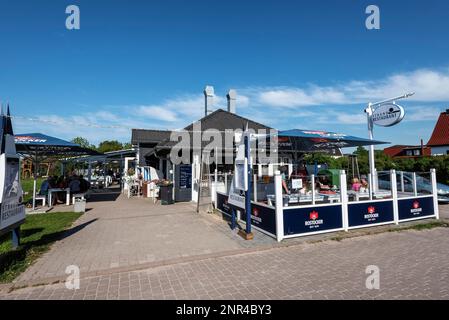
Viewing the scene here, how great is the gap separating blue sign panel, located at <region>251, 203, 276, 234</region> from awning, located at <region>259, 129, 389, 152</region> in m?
1.95

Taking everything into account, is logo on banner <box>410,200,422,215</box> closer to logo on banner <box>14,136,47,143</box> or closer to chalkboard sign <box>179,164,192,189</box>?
chalkboard sign <box>179,164,192,189</box>

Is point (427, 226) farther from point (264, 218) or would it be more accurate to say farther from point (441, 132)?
point (441, 132)

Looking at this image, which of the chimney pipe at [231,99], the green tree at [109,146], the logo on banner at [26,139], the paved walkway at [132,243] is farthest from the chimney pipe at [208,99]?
the green tree at [109,146]

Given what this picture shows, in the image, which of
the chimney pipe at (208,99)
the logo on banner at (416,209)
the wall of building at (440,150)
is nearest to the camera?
the logo on banner at (416,209)

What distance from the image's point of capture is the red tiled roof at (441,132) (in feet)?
96.4

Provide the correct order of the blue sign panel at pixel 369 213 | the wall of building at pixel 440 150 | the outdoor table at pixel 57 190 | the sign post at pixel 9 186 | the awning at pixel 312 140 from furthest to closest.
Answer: the wall of building at pixel 440 150
the outdoor table at pixel 57 190
the awning at pixel 312 140
the blue sign panel at pixel 369 213
the sign post at pixel 9 186

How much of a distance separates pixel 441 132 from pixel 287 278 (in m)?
35.8

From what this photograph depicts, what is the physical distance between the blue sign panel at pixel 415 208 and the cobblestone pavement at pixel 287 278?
2185 mm

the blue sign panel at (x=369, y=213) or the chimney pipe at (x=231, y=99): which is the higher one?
the chimney pipe at (x=231, y=99)

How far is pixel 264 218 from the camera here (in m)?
6.45

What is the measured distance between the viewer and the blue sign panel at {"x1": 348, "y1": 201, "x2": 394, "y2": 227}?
6688mm

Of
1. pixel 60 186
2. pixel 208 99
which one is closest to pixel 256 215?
pixel 60 186

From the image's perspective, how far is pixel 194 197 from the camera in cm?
1234

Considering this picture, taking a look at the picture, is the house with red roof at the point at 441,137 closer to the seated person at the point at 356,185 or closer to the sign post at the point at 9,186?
the seated person at the point at 356,185
